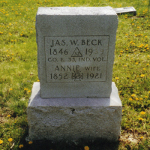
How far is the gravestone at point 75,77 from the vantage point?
2.26 m

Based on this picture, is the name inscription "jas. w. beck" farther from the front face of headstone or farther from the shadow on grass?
the shadow on grass

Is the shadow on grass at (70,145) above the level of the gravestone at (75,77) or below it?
below

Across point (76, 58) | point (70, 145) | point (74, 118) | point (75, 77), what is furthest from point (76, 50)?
point (70, 145)

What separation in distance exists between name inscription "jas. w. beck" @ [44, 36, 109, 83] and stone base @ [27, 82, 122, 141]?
266 mm

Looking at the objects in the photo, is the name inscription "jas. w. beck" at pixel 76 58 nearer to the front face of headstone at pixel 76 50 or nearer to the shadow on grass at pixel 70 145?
the front face of headstone at pixel 76 50

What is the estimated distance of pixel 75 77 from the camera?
2562 millimetres

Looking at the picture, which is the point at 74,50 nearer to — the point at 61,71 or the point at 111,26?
the point at 61,71

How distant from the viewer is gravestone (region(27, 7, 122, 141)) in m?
2.26

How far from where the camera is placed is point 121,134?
9.21 ft

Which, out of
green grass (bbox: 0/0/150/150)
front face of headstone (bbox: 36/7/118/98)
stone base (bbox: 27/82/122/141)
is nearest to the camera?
front face of headstone (bbox: 36/7/118/98)

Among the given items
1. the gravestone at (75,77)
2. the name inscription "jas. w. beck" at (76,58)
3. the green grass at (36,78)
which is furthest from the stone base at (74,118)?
the name inscription "jas. w. beck" at (76,58)

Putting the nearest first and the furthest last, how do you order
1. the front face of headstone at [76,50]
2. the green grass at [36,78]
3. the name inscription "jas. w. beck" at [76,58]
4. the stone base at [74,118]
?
the front face of headstone at [76,50] → the name inscription "jas. w. beck" at [76,58] → the stone base at [74,118] → the green grass at [36,78]

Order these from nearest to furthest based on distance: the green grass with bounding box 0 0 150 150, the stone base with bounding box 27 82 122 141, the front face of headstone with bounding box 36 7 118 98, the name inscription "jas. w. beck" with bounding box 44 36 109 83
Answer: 1. the front face of headstone with bounding box 36 7 118 98
2. the name inscription "jas. w. beck" with bounding box 44 36 109 83
3. the stone base with bounding box 27 82 122 141
4. the green grass with bounding box 0 0 150 150

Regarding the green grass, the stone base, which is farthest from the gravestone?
the green grass
